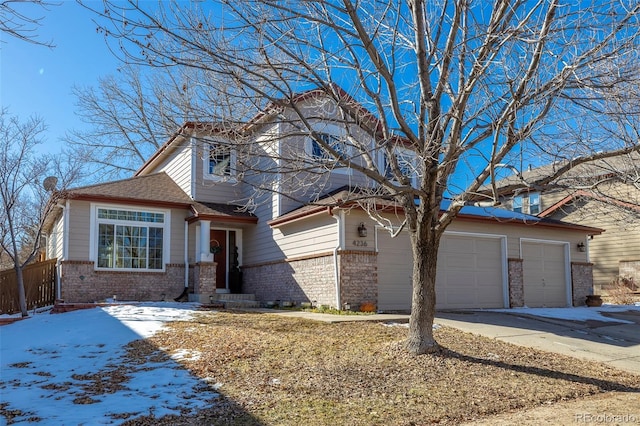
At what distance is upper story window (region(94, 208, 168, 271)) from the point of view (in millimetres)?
15453

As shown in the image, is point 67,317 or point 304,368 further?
point 67,317

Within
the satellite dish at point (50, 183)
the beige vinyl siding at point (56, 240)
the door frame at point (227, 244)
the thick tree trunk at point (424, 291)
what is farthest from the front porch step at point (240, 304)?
→ the thick tree trunk at point (424, 291)

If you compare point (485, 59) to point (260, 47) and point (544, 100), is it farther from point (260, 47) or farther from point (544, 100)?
point (260, 47)

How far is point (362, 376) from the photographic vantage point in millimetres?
7016

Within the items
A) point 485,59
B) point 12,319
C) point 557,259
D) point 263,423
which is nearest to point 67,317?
point 12,319

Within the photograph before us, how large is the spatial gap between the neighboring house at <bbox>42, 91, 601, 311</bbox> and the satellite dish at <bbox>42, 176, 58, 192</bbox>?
872 millimetres

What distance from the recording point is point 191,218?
16250 millimetres

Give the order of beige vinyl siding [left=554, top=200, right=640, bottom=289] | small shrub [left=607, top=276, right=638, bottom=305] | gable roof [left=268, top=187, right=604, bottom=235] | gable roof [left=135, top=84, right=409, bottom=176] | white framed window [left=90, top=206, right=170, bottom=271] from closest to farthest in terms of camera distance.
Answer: gable roof [left=135, top=84, right=409, bottom=176] → gable roof [left=268, top=187, right=604, bottom=235] → white framed window [left=90, top=206, right=170, bottom=271] → small shrub [left=607, top=276, right=638, bottom=305] → beige vinyl siding [left=554, top=200, right=640, bottom=289]

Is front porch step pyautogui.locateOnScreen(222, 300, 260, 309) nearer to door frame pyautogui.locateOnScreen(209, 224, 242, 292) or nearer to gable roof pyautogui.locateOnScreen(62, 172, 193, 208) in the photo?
door frame pyautogui.locateOnScreen(209, 224, 242, 292)

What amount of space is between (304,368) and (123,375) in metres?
2.40

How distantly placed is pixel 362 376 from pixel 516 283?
11.0 meters

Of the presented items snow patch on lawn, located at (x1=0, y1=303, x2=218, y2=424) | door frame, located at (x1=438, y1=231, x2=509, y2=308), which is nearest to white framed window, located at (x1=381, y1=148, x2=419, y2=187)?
snow patch on lawn, located at (x1=0, y1=303, x2=218, y2=424)

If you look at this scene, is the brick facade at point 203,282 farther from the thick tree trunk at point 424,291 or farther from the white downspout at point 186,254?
the thick tree trunk at point 424,291

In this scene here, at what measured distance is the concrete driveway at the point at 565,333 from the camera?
31.0 feet
